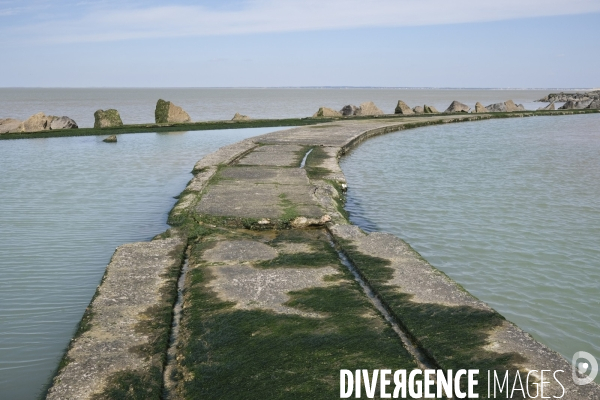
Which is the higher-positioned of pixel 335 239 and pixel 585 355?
pixel 335 239

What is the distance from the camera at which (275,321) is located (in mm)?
3836

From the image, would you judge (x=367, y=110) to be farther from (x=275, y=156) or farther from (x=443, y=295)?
(x=443, y=295)

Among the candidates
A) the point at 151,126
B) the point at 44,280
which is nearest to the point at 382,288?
the point at 44,280

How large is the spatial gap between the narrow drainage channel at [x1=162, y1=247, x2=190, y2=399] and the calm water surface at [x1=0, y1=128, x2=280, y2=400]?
0.73 metres

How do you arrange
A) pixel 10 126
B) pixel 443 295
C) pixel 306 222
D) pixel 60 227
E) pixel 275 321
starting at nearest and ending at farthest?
pixel 275 321 → pixel 443 295 → pixel 306 222 → pixel 60 227 → pixel 10 126

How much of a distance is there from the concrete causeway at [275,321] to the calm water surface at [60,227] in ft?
1.23

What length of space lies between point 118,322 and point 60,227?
3.75m

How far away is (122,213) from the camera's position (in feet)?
26.5

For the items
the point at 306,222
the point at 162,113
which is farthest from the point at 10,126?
the point at 306,222

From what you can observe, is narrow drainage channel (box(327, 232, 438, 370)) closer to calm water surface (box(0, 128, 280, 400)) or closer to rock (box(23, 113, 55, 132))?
calm water surface (box(0, 128, 280, 400))

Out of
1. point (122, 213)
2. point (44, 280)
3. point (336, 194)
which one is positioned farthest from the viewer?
point (336, 194)

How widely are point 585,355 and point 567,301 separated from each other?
1.01 m

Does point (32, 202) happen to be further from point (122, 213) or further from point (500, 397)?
point (500, 397)

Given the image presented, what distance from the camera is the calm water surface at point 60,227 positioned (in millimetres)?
4070
